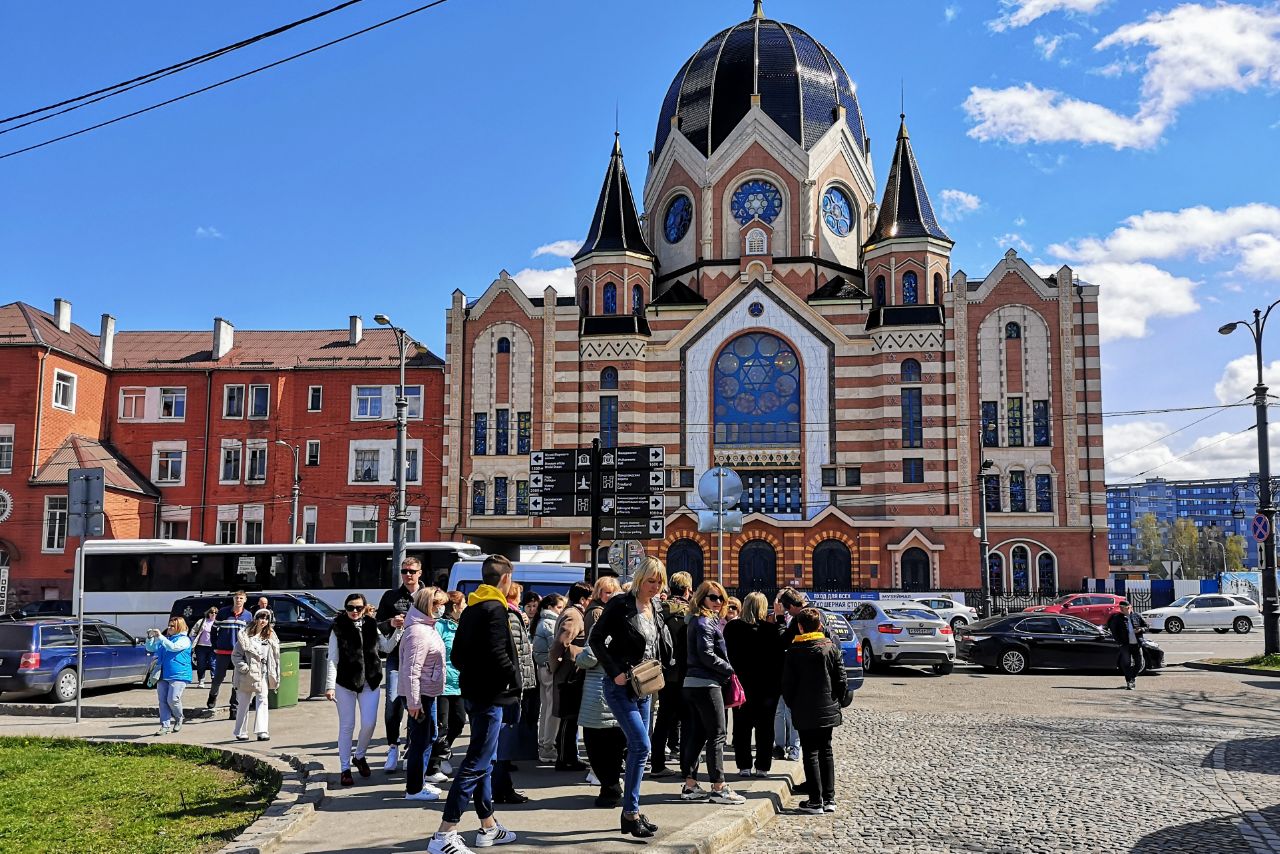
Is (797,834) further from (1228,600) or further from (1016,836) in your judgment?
(1228,600)

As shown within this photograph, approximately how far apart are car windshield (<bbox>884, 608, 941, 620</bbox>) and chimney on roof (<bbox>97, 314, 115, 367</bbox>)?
42.1 metres

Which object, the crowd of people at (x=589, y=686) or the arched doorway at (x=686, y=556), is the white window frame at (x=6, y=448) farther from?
A: the crowd of people at (x=589, y=686)

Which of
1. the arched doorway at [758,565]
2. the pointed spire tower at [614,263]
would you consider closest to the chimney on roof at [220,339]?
the pointed spire tower at [614,263]

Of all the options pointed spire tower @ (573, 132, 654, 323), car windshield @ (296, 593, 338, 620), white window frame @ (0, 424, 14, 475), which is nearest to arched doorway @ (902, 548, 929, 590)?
pointed spire tower @ (573, 132, 654, 323)

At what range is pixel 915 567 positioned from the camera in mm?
45969

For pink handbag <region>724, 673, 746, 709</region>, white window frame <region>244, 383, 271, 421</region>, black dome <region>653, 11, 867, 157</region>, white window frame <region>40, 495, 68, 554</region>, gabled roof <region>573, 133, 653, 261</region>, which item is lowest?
pink handbag <region>724, 673, 746, 709</region>

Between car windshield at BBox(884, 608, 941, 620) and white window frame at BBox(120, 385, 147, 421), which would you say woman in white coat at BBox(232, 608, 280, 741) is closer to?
car windshield at BBox(884, 608, 941, 620)

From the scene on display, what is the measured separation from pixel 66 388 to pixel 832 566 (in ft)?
118

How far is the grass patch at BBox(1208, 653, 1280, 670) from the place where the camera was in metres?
23.1

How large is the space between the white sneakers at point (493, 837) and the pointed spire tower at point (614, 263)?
142ft

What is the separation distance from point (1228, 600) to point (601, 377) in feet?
90.1

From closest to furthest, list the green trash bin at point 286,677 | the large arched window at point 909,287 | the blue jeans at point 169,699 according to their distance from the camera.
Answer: the blue jeans at point 169,699 → the green trash bin at point 286,677 → the large arched window at point 909,287

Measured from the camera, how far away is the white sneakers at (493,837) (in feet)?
24.6

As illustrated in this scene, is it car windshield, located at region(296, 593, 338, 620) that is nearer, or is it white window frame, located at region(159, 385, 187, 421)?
car windshield, located at region(296, 593, 338, 620)
